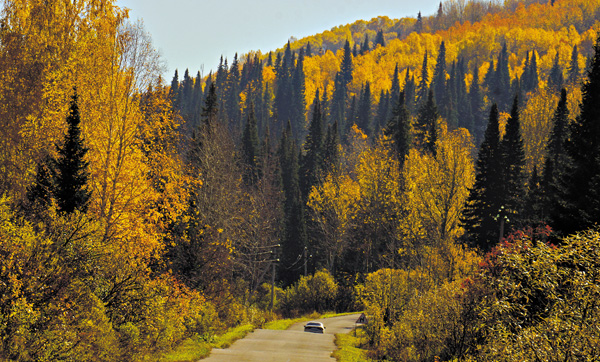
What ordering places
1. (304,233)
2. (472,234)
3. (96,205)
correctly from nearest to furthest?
(96,205)
(472,234)
(304,233)

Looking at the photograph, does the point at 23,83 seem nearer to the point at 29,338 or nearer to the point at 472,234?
the point at 29,338

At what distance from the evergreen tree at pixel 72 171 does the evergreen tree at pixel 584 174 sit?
22.7 metres

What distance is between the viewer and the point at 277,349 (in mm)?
26172

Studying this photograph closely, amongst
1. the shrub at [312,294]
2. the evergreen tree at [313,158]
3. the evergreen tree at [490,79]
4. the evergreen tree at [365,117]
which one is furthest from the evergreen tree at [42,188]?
the evergreen tree at [490,79]

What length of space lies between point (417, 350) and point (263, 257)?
36302 millimetres

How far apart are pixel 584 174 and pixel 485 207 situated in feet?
62.8

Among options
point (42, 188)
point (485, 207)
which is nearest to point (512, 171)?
point (485, 207)

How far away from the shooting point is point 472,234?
4816 centimetres

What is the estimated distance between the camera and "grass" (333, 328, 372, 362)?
25339 mm

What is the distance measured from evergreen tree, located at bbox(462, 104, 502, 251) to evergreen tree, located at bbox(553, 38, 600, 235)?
14.3 meters

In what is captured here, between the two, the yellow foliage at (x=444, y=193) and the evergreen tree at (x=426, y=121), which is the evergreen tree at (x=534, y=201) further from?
the evergreen tree at (x=426, y=121)

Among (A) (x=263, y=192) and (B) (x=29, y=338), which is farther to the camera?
(A) (x=263, y=192)

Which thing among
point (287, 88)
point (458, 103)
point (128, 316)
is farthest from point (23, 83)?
point (287, 88)

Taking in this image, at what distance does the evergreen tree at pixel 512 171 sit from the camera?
49.6 m
